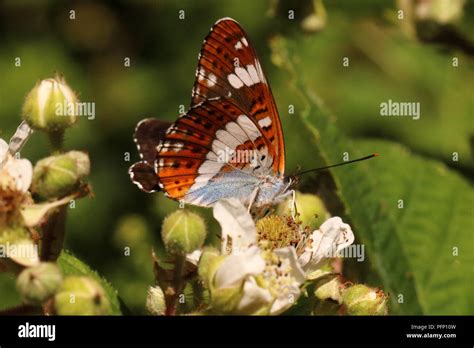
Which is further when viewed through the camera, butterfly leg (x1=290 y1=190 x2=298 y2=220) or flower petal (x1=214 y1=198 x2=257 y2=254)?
butterfly leg (x1=290 y1=190 x2=298 y2=220)

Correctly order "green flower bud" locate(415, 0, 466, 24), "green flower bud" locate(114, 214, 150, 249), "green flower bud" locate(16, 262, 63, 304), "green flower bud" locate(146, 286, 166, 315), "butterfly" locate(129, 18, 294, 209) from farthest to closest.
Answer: "green flower bud" locate(114, 214, 150, 249) → "green flower bud" locate(415, 0, 466, 24) → "butterfly" locate(129, 18, 294, 209) → "green flower bud" locate(146, 286, 166, 315) → "green flower bud" locate(16, 262, 63, 304)

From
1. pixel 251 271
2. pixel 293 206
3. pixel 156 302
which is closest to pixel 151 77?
pixel 293 206

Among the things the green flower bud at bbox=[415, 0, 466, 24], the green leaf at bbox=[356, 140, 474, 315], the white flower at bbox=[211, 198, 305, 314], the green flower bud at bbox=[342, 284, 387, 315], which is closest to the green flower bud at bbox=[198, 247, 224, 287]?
the white flower at bbox=[211, 198, 305, 314]

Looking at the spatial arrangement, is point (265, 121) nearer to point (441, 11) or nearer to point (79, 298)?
point (441, 11)

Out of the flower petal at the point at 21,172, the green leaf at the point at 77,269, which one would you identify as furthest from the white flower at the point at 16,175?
the green leaf at the point at 77,269

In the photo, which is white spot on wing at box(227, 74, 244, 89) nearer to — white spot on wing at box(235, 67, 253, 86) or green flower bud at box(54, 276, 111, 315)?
white spot on wing at box(235, 67, 253, 86)

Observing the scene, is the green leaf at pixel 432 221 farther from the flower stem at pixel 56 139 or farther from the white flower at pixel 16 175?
the white flower at pixel 16 175
